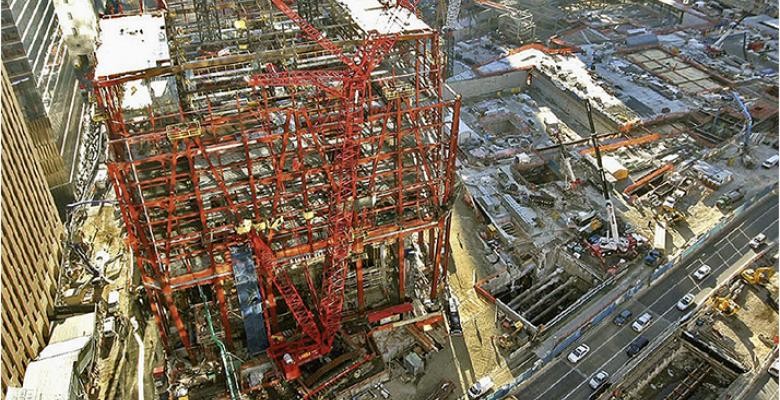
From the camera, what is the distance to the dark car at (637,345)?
60.7 meters

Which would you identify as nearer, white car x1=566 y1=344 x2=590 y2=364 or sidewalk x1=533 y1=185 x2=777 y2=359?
white car x1=566 y1=344 x2=590 y2=364

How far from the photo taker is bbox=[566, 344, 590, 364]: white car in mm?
60188

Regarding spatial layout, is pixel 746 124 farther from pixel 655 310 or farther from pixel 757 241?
pixel 655 310

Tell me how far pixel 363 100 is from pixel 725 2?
11807 centimetres

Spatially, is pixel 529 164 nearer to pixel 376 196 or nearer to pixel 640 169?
pixel 640 169

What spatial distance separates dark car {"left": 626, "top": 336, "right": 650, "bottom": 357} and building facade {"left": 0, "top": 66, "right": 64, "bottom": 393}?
52.5 meters

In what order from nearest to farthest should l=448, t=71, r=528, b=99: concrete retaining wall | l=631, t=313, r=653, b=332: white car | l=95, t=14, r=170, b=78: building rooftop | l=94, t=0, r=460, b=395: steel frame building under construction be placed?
l=95, t=14, r=170, b=78: building rooftop < l=94, t=0, r=460, b=395: steel frame building under construction < l=631, t=313, r=653, b=332: white car < l=448, t=71, r=528, b=99: concrete retaining wall

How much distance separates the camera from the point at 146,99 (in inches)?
2142

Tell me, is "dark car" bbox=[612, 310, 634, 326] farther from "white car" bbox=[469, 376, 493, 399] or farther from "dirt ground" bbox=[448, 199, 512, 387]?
"white car" bbox=[469, 376, 493, 399]

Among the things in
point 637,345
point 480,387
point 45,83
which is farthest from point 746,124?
point 45,83

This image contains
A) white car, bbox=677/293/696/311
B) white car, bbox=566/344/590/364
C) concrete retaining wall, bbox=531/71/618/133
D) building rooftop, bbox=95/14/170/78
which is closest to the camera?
building rooftop, bbox=95/14/170/78

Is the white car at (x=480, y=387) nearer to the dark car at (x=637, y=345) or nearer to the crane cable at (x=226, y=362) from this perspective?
the dark car at (x=637, y=345)

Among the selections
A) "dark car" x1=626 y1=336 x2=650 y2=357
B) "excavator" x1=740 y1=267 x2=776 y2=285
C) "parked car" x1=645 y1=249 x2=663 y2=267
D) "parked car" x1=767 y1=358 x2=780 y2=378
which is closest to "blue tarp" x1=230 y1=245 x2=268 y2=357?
"dark car" x1=626 y1=336 x2=650 y2=357

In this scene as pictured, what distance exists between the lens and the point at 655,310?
65.4m
